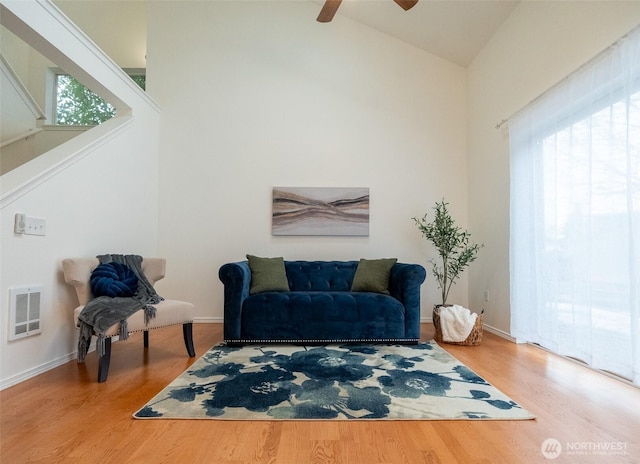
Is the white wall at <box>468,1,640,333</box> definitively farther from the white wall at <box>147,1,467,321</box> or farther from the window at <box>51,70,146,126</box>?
the window at <box>51,70,146,126</box>

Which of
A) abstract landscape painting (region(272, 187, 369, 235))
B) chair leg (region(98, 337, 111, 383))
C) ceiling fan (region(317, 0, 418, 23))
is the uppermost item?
ceiling fan (region(317, 0, 418, 23))

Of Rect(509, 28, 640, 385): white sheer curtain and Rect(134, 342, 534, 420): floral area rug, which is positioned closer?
Rect(134, 342, 534, 420): floral area rug

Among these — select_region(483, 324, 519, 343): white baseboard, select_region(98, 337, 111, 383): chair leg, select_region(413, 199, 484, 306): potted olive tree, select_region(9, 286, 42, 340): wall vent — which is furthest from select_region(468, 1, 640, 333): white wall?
select_region(9, 286, 42, 340): wall vent

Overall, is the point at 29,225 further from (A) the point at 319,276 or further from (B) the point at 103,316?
(A) the point at 319,276

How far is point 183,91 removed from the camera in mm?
4656

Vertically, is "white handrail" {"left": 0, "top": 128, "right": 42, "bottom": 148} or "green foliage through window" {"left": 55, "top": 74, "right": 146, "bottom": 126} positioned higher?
"green foliage through window" {"left": 55, "top": 74, "right": 146, "bottom": 126}

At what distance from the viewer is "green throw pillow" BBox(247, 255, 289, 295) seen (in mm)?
3617

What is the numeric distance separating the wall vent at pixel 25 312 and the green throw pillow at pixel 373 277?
2.66m

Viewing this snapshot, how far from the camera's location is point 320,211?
4531mm

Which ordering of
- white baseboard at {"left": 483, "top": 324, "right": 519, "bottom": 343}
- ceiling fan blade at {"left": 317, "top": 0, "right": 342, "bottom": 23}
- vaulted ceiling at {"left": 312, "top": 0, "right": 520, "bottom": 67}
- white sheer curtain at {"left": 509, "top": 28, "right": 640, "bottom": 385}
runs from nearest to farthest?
white sheer curtain at {"left": 509, "top": 28, "right": 640, "bottom": 385}
ceiling fan blade at {"left": 317, "top": 0, "right": 342, "bottom": 23}
white baseboard at {"left": 483, "top": 324, "right": 519, "bottom": 343}
vaulted ceiling at {"left": 312, "top": 0, "right": 520, "bottom": 67}

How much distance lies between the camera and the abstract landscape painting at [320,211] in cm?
452

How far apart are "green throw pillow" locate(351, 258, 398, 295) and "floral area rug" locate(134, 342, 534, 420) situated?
78 cm

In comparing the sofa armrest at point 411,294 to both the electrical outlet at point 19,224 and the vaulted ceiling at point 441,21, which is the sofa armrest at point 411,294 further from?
the electrical outlet at point 19,224

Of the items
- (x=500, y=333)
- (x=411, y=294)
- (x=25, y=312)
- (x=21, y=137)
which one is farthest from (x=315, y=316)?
(x=21, y=137)
